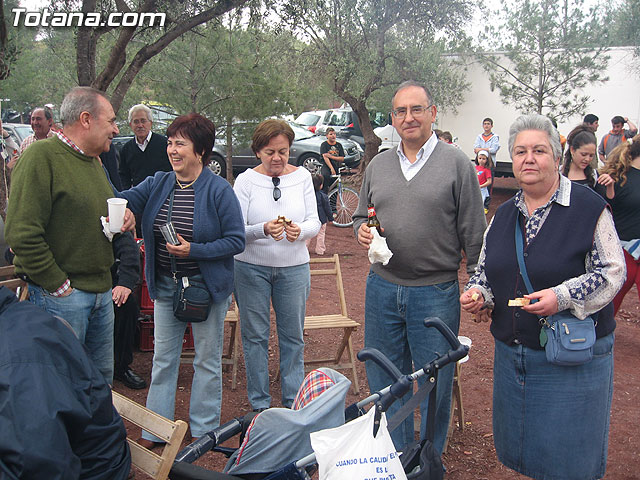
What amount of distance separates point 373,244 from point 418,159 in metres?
0.50

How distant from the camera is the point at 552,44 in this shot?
1528 centimetres

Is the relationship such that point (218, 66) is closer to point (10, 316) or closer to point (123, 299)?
point (123, 299)

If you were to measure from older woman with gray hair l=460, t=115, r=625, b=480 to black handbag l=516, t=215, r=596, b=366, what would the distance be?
0.04 meters

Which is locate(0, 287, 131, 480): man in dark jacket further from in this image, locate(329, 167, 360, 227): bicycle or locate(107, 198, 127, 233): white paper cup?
locate(329, 167, 360, 227): bicycle

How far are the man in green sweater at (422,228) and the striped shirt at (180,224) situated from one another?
105 centimetres

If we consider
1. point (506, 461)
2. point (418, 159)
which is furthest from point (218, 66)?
point (506, 461)

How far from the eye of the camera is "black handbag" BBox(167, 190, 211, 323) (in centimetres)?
349

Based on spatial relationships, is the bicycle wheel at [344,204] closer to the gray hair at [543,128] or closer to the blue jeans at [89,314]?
the blue jeans at [89,314]

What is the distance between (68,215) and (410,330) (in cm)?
187

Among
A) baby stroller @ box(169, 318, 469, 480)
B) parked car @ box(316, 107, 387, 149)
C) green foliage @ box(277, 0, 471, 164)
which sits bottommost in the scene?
baby stroller @ box(169, 318, 469, 480)

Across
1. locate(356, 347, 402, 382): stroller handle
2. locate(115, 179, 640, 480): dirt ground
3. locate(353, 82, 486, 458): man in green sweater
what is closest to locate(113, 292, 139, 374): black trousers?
locate(115, 179, 640, 480): dirt ground


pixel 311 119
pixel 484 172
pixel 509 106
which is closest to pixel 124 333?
pixel 484 172

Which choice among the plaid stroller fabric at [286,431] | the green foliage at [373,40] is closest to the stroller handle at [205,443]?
the plaid stroller fabric at [286,431]

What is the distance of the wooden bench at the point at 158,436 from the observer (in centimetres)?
241
